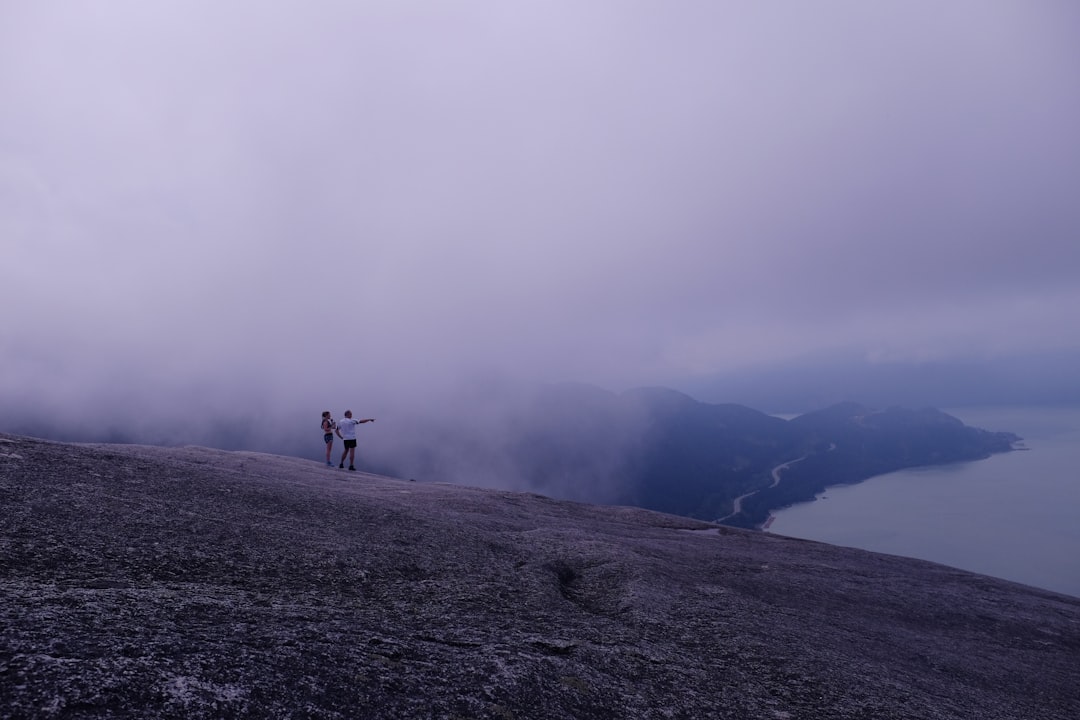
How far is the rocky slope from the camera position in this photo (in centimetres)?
672

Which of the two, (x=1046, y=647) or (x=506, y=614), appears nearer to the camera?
(x=506, y=614)

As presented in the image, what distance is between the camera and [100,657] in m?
→ 6.30

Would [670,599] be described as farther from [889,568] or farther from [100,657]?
[889,568]

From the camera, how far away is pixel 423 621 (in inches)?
396

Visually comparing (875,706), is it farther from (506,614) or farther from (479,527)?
(479,527)

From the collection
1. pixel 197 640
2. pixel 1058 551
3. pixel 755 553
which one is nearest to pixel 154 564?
pixel 197 640

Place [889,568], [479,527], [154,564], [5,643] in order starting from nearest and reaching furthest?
[5,643], [154,564], [479,527], [889,568]

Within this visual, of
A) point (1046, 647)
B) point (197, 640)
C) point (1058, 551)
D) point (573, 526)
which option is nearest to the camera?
point (197, 640)

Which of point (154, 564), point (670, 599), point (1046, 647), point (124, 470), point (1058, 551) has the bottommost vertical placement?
point (1058, 551)

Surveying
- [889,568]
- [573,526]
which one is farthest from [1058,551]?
[573,526]

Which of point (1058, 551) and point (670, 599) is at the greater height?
point (670, 599)

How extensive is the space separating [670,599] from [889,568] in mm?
17333

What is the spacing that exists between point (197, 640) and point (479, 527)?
1125 cm

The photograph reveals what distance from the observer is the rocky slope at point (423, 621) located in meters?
6.72
